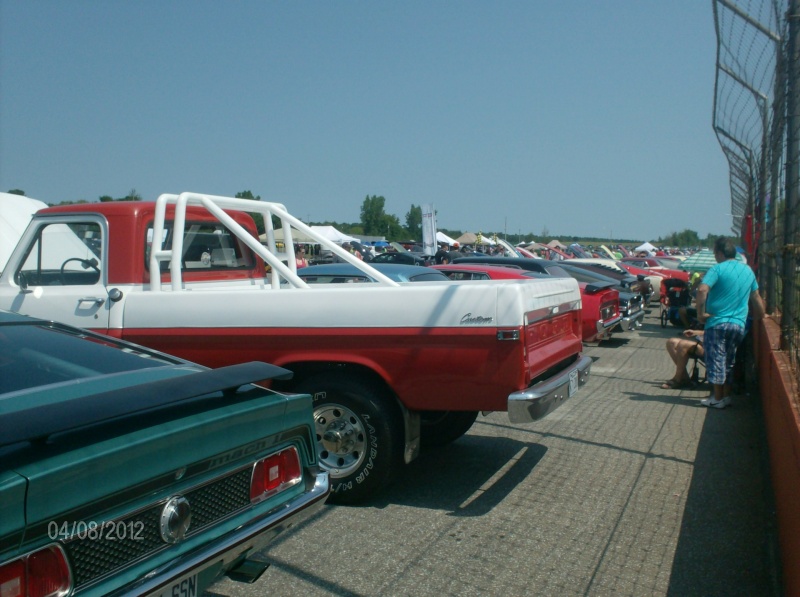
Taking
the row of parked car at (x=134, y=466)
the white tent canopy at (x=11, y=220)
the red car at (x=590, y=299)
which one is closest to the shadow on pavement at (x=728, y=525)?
the row of parked car at (x=134, y=466)

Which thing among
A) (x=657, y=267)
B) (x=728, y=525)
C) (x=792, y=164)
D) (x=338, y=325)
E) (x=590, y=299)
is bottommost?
(x=728, y=525)

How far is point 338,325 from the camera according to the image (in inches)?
177

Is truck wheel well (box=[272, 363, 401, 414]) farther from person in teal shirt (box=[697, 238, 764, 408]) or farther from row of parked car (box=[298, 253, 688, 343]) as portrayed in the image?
person in teal shirt (box=[697, 238, 764, 408])

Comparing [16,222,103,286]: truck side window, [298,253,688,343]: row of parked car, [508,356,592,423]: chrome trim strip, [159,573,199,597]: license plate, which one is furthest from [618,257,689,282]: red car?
[159,573,199,597]: license plate

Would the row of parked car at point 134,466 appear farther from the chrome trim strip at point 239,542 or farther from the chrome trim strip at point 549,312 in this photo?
the chrome trim strip at point 549,312

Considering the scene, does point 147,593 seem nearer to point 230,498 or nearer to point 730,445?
point 230,498

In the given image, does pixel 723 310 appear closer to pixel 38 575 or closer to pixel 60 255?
pixel 60 255

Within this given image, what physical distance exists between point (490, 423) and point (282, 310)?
2889mm

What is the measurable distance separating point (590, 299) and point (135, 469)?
30.4 feet

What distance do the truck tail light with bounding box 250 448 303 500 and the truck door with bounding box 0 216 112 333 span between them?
8.17 ft

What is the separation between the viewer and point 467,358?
424cm

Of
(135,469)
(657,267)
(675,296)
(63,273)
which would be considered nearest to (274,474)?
(135,469)

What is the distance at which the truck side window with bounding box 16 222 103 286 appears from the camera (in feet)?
17.4

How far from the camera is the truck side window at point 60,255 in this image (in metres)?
5.29
